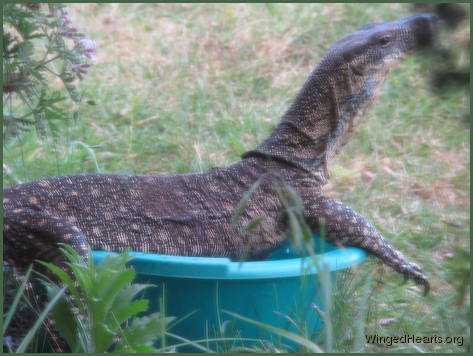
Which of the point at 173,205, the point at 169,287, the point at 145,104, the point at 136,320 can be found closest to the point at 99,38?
the point at 145,104

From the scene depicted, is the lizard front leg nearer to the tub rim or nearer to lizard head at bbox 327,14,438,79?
the tub rim

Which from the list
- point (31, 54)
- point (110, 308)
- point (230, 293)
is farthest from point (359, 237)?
point (31, 54)

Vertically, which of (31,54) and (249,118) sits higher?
(31,54)

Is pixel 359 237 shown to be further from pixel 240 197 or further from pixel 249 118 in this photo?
pixel 249 118

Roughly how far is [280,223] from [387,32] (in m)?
0.92

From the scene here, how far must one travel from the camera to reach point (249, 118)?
430 centimetres

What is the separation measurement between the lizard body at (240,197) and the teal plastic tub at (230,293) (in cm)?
24

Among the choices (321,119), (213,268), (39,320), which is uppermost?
(321,119)

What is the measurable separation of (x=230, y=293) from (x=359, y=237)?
0.63 meters

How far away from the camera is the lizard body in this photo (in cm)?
229

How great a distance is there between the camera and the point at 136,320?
5.64 ft

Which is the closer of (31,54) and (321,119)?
(31,54)

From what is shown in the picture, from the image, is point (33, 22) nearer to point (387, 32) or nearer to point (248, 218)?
point (248, 218)

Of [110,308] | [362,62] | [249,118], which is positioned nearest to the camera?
[110,308]
